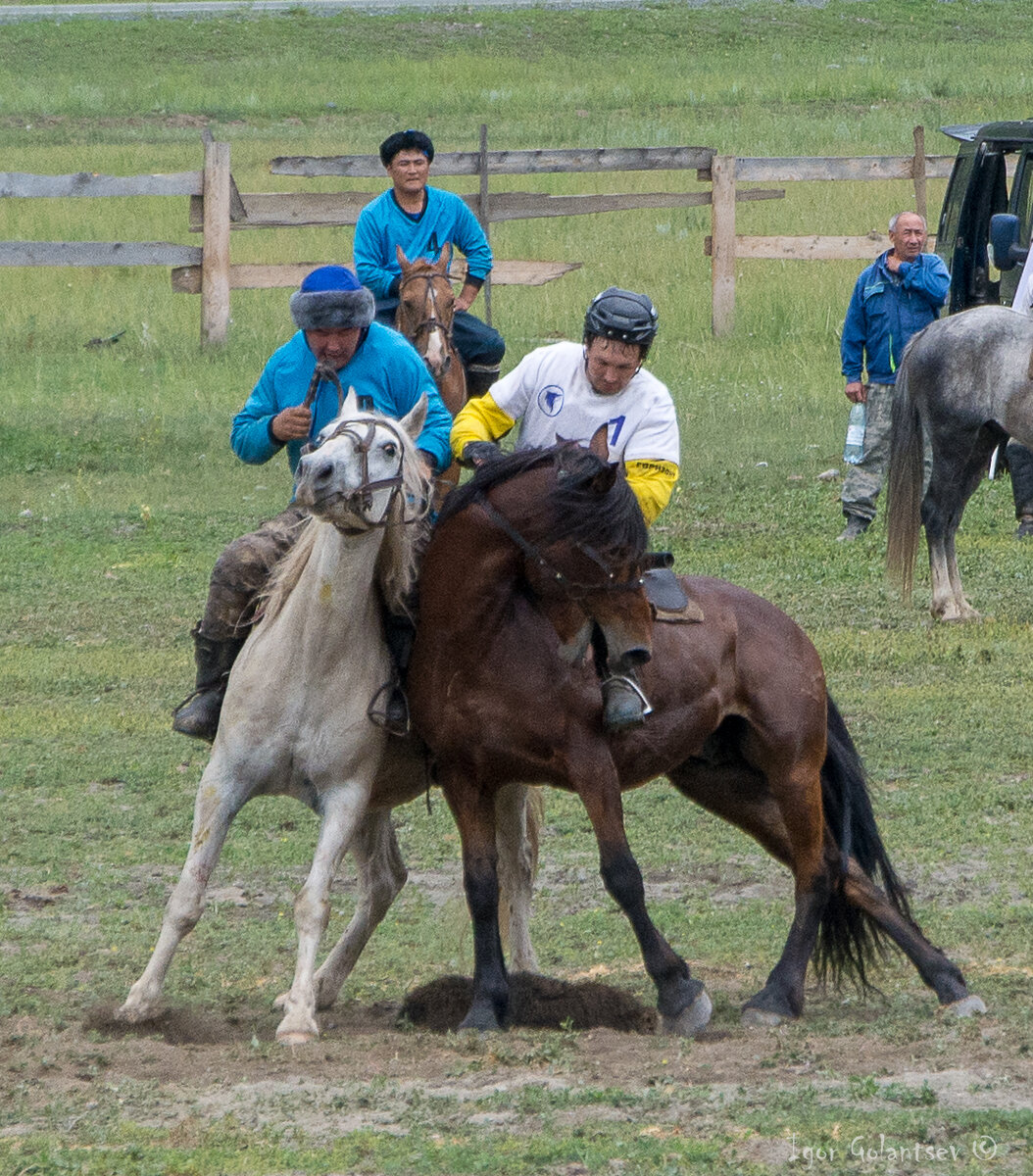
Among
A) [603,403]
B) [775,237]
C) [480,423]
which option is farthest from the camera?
[775,237]

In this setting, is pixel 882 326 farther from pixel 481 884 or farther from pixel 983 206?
pixel 481 884

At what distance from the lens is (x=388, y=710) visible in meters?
5.22

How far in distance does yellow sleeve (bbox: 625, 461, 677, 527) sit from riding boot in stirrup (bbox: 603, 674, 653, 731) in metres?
0.66

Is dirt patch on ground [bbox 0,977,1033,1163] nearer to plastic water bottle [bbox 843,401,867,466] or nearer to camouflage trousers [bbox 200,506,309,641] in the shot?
camouflage trousers [bbox 200,506,309,641]

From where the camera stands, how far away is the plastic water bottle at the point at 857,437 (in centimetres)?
1244

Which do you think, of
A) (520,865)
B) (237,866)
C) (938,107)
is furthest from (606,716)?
(938,107)

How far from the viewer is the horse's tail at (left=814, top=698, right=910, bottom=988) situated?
18.8ft

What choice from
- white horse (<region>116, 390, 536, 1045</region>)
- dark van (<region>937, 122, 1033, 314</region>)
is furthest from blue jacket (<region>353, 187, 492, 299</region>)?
dark van (<region>937, 122, 1033, 314</region>)

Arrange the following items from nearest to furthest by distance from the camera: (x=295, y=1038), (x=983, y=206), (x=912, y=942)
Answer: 1. (x=295, y=1038)
2. (x=912, y=942)
3. (x=983, y=206)

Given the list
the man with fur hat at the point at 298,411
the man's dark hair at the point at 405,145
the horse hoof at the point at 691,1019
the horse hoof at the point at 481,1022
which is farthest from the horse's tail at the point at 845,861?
the man's dark hair at the point at 405,145

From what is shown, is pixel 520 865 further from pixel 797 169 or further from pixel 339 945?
pixel 797 169

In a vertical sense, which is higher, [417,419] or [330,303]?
[330,303]

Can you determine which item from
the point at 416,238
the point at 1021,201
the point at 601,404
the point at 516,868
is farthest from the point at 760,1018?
the point at 1021,201

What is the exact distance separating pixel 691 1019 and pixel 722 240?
46.0 feet
